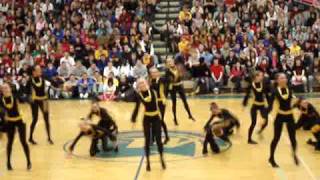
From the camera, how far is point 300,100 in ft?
48.6

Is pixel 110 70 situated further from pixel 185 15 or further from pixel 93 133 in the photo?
pixel 93 133

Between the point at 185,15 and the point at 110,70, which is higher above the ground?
the point at 185,15

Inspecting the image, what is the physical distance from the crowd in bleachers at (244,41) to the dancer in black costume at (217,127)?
7339 millimetres

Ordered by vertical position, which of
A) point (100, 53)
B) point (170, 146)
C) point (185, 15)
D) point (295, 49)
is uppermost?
point (185, 15)

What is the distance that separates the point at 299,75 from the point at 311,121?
7.71 meters

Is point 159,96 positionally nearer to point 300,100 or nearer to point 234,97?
point 300,100

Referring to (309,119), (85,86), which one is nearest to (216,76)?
(85,86)

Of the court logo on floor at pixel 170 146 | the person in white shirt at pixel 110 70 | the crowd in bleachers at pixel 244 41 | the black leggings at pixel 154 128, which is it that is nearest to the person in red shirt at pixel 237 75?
the crowd in bleachers at pixel 244 41

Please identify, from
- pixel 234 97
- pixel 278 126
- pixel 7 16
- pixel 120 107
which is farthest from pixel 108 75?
pixel 278 126

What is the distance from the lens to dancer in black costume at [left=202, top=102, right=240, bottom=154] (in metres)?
13.7

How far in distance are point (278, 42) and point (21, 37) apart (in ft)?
36.6

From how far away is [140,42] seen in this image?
980 inches

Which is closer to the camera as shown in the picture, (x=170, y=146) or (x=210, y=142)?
(x=210, y=142)

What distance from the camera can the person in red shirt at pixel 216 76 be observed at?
23.2 m
